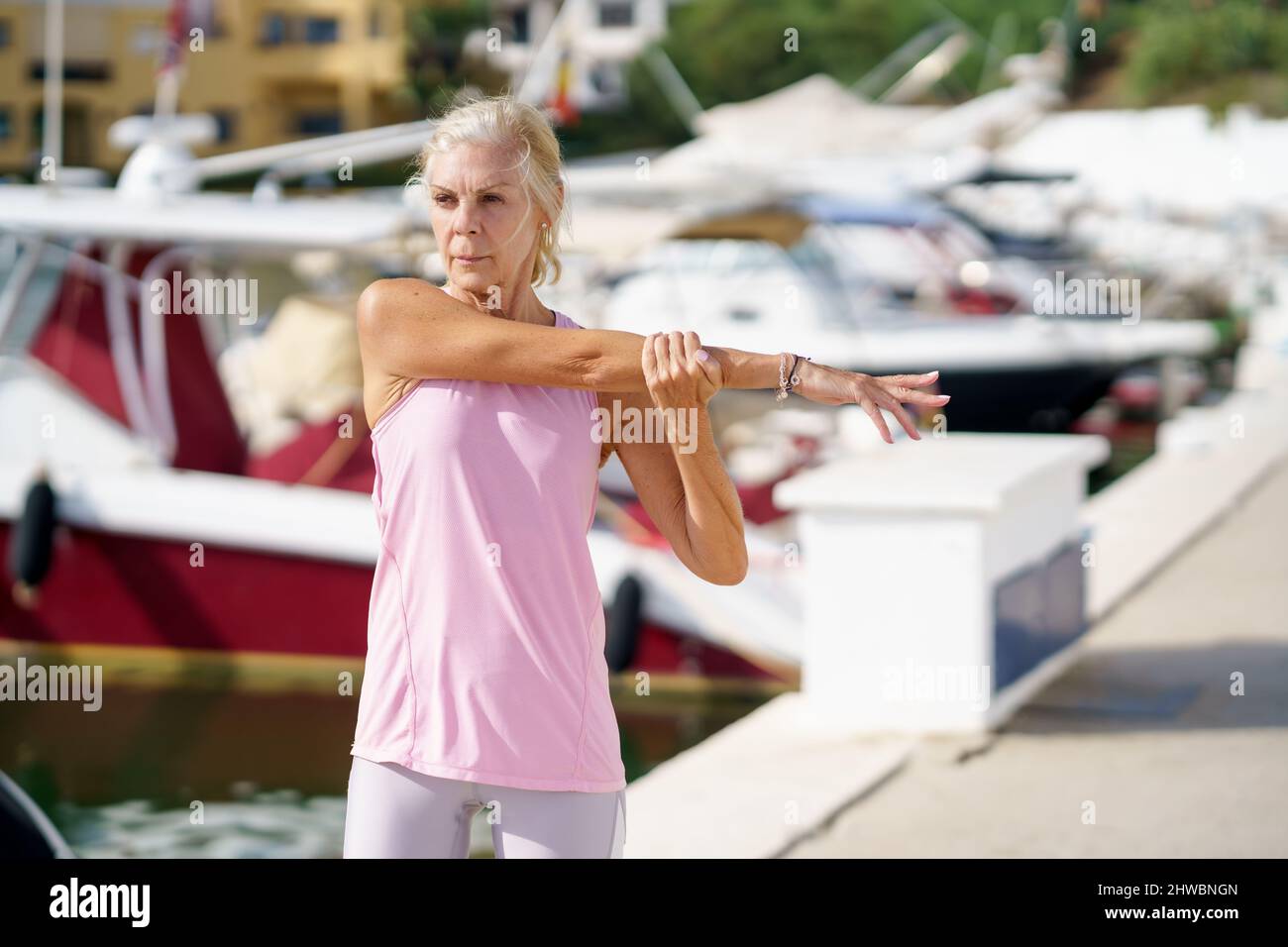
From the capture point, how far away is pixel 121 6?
29594 millimetres

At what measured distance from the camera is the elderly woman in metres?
2.34

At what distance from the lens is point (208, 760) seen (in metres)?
8.77

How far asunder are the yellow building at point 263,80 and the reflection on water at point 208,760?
26680 mm

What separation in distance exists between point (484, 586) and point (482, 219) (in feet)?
1.58

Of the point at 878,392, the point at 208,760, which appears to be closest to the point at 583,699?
the point at 878,392

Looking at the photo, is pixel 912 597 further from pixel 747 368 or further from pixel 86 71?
pixel 86 71

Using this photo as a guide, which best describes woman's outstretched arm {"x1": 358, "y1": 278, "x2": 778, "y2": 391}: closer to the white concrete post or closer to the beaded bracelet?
the beaded bracelet

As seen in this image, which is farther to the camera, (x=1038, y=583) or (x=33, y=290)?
(x=33, y=290)

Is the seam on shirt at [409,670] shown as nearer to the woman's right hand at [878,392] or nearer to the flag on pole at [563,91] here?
the woman's right hand at [878,392]

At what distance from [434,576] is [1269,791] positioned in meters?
3.61

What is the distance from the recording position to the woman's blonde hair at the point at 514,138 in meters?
2.42

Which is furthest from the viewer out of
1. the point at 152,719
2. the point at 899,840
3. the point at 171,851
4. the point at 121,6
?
the point at 121,6
